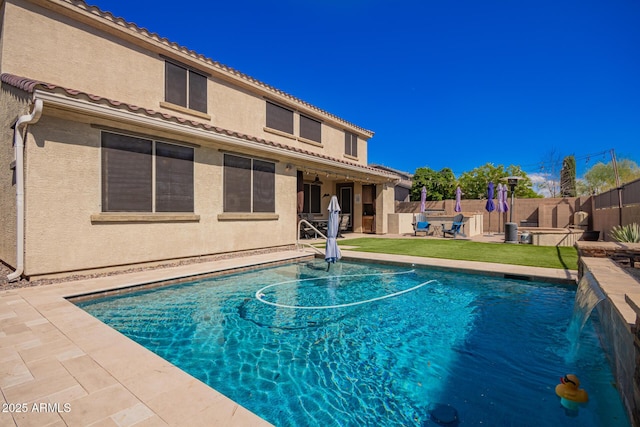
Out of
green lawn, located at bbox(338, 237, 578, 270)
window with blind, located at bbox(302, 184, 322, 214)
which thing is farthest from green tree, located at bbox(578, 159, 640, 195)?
window with blind, located at bbox(302, 184, 322, 214)

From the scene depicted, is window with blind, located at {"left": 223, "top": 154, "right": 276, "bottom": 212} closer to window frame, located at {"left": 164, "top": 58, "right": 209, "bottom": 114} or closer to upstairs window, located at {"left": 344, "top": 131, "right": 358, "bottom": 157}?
window frame, located at {"left": 164, "top": 58, "right": 209, "bottom": 114}

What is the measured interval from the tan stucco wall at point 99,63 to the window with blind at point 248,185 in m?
2.10

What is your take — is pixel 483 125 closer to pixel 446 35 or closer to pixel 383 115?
pixel 383 115

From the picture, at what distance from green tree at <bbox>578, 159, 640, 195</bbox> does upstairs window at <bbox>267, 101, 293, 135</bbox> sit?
45.8 m

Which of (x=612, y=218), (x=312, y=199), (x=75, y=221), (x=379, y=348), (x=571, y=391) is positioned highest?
(x=312, y=199)

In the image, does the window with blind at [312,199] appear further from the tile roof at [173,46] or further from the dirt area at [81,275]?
the dirt area at [81,275]

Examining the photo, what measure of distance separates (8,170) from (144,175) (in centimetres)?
314

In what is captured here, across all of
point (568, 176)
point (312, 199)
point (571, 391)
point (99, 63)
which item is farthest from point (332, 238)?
point (568, 176)

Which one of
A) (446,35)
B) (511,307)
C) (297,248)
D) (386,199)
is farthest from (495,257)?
(446,35)

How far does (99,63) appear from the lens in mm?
8812

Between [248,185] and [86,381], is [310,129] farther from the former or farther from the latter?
[86,381]

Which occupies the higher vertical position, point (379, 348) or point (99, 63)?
point (99, 63)

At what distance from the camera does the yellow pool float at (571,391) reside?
3.26 meters

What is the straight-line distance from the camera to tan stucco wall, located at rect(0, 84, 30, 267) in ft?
23.0
